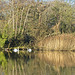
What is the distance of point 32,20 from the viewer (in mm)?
28781

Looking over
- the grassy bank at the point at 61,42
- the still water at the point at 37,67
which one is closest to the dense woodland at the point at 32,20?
the grassy bank at the point at 61,42

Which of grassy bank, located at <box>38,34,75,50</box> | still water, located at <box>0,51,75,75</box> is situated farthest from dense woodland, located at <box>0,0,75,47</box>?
still water, located at <box>0,51,75,75</box>

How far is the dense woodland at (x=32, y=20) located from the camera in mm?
26453

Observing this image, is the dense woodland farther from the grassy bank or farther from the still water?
the still water

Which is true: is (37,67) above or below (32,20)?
below

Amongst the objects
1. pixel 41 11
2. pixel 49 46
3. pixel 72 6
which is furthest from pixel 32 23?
pixel 72 6

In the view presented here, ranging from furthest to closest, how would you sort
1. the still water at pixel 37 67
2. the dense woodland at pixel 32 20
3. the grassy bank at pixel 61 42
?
the dense woodland at pixel 32 20 → the grassy bank at pixel 61 42 → the still water at pixel 37 67

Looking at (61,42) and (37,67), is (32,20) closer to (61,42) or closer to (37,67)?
(61,42)

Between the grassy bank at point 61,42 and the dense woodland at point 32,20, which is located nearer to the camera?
the grassy bank at point 61,42

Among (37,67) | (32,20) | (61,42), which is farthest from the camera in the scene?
(32,20)

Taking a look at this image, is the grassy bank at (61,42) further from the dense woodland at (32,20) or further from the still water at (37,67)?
the still water at (37,67)

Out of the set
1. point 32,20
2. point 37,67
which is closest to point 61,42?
point 32,20

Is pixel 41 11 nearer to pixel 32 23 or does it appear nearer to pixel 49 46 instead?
pixel 32 23

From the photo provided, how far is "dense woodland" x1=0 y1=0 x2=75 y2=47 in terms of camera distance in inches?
1041
